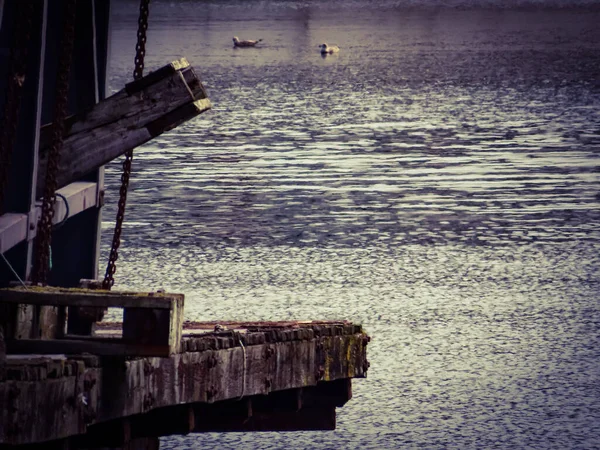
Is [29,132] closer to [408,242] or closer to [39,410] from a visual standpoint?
[39,410]

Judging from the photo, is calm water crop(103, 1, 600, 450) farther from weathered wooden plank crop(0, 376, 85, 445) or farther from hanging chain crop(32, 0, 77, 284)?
weathered wooden plank crop(0, 376, 85, 445)

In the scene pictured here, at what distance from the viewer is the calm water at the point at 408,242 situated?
11.0 m

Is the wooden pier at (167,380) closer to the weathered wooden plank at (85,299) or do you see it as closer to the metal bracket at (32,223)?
the weathered wooden plank at (85,299)

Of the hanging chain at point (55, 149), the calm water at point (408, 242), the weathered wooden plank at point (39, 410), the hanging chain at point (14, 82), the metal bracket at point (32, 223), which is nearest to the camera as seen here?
the weathered wooden plank at point (39, 410)

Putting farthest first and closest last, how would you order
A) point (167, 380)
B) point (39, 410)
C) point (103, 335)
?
point (103, 335)
point (167, 380)
point (39, 410)

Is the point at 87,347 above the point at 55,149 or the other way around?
the other way around

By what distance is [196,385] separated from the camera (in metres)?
6.21

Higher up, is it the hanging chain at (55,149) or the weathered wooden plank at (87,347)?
the hanging chain at (55,149)

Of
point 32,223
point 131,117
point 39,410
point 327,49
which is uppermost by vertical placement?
point 327,49

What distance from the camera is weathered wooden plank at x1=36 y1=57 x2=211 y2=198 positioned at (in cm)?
683

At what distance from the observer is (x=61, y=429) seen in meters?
5.24

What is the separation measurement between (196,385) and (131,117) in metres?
1.50

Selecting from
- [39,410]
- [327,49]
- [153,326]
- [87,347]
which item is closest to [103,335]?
[87,347]

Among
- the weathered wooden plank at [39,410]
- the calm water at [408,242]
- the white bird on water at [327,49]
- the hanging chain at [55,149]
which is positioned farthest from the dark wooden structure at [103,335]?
the white bird on water at [327,49]
